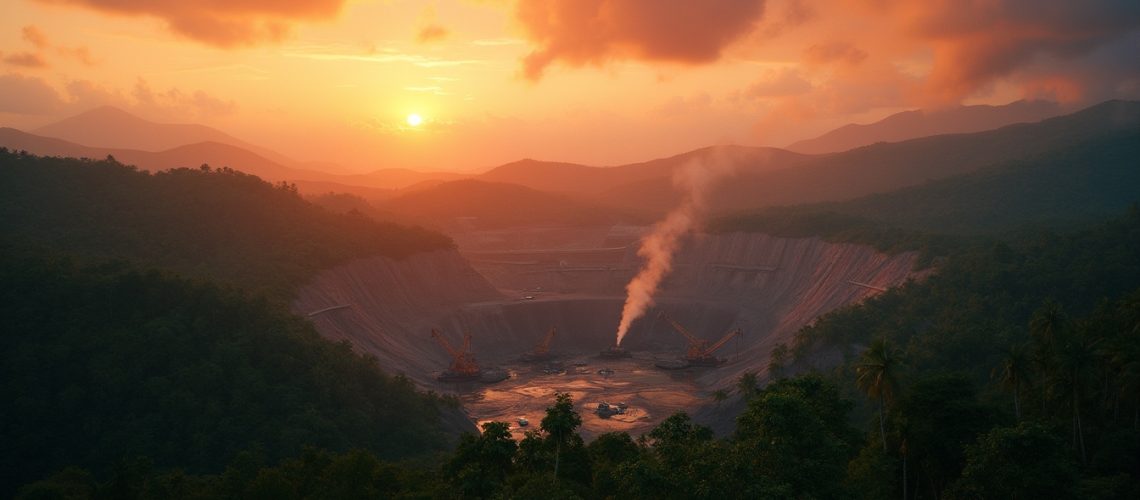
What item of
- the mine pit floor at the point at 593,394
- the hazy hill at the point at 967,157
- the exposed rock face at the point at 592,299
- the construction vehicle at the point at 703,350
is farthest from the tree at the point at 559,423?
the hazy hill at the point at 967,157

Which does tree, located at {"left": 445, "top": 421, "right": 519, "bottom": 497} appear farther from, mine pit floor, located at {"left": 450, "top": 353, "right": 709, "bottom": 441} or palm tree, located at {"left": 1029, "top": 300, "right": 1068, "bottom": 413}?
mine pit floor, located at {"left": 450, "top": 353, "right": 709, "bottom": 441}

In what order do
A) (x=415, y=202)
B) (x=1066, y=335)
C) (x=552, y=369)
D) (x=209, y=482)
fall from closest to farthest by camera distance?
(x=209, y=482)
(x=1066, y=335)
(x=552, y=369)
(x=415, y=202)

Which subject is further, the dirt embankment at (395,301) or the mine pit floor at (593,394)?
the dirt embankment at (395,301)

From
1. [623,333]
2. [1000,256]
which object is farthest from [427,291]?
[1000,256]

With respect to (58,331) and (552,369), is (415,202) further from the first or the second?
(58,331)

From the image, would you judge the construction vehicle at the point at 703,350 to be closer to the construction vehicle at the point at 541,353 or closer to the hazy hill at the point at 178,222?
the construction vehicle at the point at 541,353

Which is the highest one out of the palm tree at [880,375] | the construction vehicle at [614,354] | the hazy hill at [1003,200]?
the hazy hill at [1003,200]

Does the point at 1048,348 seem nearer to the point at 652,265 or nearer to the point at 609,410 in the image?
the point at 609,410

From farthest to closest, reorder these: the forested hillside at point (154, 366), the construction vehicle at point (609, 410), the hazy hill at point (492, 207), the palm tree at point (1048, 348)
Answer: the hazy hill at point (492, 207)
the construction vehicle at point (609, 410)
the forested hillside at point (154, 366)
the palm tree at point (1048, 348)
